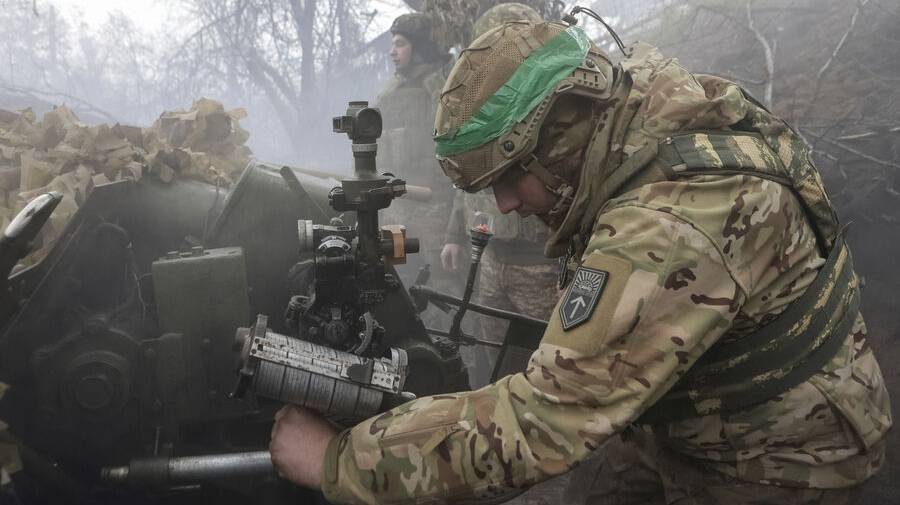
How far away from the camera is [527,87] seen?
1.65m

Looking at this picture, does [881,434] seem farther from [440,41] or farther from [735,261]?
[440,41]

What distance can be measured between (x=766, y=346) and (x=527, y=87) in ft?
3.23

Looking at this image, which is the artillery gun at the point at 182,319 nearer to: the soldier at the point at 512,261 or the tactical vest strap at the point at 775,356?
the tactical vest strap at the point at 775,356

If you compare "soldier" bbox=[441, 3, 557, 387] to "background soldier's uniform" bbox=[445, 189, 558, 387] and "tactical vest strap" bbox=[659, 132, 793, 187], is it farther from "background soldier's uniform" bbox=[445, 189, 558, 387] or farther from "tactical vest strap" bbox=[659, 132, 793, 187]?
"tactical vest strap" bbox=[659, 132, 793, 187]

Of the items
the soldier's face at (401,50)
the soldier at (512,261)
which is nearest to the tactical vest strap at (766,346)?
the soldier at (512,261)

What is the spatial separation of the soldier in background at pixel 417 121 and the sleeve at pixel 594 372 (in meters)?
5.41

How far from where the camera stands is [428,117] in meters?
7.07

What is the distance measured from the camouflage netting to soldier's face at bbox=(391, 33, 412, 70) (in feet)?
10.1

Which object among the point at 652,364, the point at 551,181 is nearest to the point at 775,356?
the point at 652,364

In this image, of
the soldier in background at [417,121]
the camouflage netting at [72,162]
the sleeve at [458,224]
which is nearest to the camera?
the camouflage netting at [72,162]

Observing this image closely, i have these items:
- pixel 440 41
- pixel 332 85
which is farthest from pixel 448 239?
pixel 332 85

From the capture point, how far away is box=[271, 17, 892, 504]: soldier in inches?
53.3

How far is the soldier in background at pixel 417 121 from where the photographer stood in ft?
22.8

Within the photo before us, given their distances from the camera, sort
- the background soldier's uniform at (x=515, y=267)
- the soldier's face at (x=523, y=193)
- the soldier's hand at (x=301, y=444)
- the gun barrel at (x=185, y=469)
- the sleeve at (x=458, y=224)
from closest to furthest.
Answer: the soldier's hand at (x=301, y=444)
the soldier's face at (x=523, y=193)
the gun barrel at (x=185, y=469)
the background soldier's uniform at (x=515, y=267)
the sleeve at (x=458, y=224)
